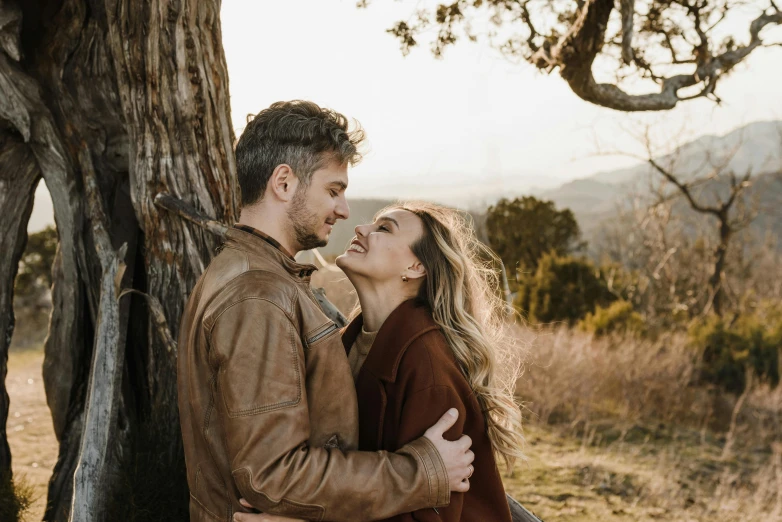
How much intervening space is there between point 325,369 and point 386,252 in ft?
2.21

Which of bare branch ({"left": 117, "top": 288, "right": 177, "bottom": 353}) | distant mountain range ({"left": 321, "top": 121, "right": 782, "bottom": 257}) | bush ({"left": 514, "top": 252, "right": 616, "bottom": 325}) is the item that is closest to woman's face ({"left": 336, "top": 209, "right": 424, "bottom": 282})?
bare branch ({"left": 117, "top": 288, "right": 177, "bottom": 353})

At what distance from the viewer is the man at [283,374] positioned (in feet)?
6.32

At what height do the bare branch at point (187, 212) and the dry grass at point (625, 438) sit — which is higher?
the bare branch at point (187, 212)


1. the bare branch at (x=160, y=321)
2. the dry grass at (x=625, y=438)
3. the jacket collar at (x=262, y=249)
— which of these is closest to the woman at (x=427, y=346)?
Result: the jacket collar at (x=262, y=249)

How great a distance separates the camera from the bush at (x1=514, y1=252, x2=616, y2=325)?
1171 cm

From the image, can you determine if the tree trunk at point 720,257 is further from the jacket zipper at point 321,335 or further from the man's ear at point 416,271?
the jacket zipper at point 321,335

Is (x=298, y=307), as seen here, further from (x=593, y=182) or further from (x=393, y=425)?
(x=593, y=182)

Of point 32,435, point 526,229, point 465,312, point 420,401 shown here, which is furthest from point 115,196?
point 526,229

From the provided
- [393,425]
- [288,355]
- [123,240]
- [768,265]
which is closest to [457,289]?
[393,425]

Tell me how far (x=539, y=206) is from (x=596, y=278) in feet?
11.3

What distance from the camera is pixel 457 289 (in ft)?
8.77

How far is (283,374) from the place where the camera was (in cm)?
196

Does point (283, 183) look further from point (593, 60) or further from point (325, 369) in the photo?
point (593, 60)

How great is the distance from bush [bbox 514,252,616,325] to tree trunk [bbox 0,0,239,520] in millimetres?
8460
